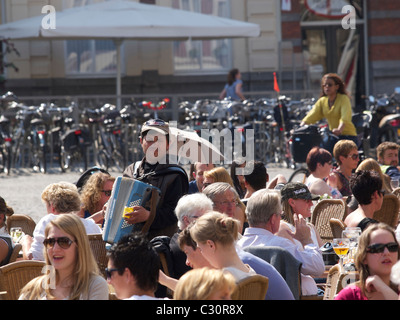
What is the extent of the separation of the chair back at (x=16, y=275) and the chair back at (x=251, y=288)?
1.40m

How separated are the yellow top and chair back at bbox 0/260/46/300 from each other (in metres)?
6.91

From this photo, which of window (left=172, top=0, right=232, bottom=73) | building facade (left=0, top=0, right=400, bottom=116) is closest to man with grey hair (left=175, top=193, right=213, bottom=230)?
building facade (left=0, top=0, right=400, bottom=116)

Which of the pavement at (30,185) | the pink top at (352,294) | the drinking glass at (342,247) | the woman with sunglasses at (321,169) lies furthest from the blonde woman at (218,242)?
the pavement at (30,185)

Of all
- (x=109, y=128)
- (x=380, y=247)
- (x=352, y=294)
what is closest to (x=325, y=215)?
(x=380, y=247)

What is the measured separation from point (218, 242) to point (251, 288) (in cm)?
39

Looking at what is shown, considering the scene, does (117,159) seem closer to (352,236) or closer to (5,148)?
(5,148)

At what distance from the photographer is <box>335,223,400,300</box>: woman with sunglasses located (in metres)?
4.39

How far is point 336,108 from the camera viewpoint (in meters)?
11.5

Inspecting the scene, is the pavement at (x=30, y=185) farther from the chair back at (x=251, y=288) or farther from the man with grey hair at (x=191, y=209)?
the chair back at (x=251, y=288)

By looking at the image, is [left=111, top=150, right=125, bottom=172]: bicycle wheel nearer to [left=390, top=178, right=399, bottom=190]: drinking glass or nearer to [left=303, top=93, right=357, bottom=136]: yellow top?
[left=303, top=93, right=357, bottom=136]: yellow top

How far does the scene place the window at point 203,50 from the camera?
21938mm

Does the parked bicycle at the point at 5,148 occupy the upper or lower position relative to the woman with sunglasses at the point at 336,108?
lower
